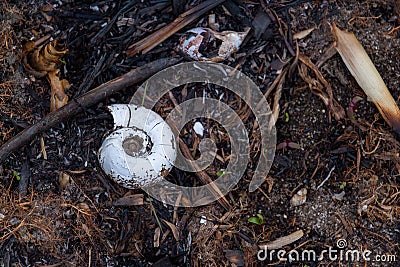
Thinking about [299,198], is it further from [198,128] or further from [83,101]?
[83,101]

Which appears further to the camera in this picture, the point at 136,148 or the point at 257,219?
the point at 257,219

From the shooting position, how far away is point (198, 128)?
200 centimetres

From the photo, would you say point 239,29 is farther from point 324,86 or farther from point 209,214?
point 209,214

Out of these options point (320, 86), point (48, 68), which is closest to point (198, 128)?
point (320, 86)

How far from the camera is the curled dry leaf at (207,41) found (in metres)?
1.98

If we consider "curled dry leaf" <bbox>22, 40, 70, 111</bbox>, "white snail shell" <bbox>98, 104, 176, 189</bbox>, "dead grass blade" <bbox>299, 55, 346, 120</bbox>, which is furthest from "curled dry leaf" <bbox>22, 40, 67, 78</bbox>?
Answer: "dead grass blade" <bbox>299, 55, 346, 120</bbox>

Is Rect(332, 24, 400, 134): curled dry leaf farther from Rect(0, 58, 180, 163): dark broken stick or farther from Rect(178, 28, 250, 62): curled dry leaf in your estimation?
Rect(0, 58, 180, 163): dark broken stick

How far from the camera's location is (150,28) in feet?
6.59

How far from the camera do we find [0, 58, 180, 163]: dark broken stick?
1.93 meters

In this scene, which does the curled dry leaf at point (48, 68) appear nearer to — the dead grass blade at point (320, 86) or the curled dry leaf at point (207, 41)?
the curled dry leaf at point (207, 41)

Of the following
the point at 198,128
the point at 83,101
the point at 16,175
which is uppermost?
the point at 83,101

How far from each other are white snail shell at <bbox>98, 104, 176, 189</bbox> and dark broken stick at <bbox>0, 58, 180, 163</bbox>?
75mm

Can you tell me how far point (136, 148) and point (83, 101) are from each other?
272mm

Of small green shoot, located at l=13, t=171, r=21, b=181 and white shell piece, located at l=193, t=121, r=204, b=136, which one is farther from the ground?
white shell piece, located at l=193, t=121, r=204, b=136
